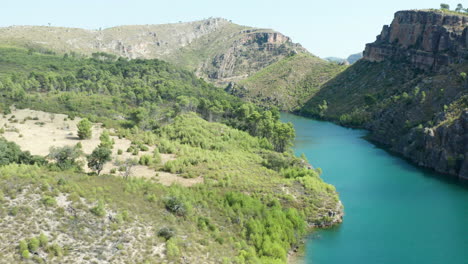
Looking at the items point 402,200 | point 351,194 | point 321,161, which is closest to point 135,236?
point 351,194

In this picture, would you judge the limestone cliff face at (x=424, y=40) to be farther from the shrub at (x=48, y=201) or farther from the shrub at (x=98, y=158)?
the shrub at (x=48, y=201)

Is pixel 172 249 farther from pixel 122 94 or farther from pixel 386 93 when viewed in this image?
pixel 386 93

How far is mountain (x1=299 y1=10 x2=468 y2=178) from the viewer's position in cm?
8281

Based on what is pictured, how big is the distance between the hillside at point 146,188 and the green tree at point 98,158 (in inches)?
6.8

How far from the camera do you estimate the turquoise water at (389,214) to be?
4594cm

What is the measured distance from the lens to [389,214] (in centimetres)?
5872

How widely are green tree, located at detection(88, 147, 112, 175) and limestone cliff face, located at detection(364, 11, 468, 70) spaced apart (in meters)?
110

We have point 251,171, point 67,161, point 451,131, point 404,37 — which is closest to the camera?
point 67,161

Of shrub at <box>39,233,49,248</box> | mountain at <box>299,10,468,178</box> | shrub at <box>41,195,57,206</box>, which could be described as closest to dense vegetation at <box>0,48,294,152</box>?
mountain at <box>299,10,468,178</box>

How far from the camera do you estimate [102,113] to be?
94.3 m

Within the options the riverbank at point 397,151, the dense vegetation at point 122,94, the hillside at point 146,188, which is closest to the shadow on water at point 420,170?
the riverbank at point 397,151

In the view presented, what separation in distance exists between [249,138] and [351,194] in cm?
2709

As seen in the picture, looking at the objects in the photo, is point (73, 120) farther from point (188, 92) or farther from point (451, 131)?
point (451, 131)

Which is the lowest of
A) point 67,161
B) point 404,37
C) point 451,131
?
point 67,161
